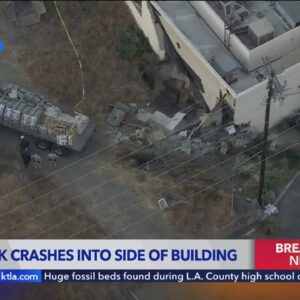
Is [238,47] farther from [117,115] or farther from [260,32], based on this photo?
[117,115]

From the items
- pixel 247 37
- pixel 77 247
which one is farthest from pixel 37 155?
pixel 247 37

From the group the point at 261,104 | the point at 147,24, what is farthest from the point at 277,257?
the point at 147,24

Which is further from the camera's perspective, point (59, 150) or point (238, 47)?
point (238, 47)

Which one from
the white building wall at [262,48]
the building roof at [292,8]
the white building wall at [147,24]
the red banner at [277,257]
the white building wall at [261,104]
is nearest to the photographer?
the red banner at [277,257]

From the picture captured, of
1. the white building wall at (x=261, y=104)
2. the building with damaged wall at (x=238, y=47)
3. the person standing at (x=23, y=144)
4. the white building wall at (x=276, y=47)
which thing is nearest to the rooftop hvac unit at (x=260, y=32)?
the building with damaged wall at (x=238, y=47)

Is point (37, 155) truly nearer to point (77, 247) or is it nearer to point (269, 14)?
point (77, 247)

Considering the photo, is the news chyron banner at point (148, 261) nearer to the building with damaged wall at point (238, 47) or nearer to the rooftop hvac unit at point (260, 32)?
the building with damaged wall at point (238, 47)
